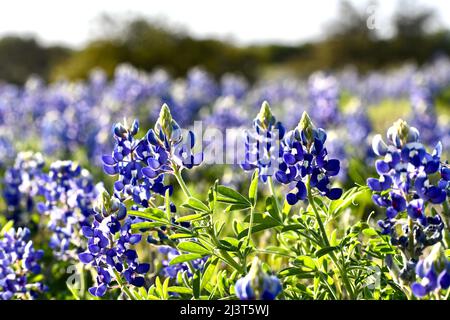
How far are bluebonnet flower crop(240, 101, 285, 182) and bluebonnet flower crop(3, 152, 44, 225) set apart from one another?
1683mm

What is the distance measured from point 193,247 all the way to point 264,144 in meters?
0.51

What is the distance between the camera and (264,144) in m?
2.26

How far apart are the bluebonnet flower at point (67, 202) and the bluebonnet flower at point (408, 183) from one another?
1377 millimetres

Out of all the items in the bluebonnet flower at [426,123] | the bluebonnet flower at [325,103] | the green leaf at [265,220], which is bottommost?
the green leaf at [265,220]

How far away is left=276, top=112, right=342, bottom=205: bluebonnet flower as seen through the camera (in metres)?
1.95

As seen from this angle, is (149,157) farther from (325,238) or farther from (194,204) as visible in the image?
(325,238)

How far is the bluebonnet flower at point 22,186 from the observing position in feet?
11.9

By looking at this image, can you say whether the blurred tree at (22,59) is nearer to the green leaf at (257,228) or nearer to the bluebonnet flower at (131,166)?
the bluebonnet flower at (131,166)

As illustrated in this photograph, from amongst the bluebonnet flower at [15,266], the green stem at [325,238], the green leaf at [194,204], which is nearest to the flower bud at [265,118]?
the green stem at [325,238]

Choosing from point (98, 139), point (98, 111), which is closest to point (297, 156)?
point (98, 139)

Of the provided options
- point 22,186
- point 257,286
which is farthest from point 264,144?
point 22,186

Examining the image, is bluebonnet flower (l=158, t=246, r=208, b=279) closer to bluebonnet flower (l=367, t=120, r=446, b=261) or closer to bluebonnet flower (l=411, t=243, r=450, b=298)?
bluebonnet flower (l=367, t=120, r=446, b=261)

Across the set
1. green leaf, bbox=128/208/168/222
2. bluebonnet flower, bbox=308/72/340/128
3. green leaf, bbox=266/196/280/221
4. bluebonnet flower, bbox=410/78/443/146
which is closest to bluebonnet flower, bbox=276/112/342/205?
green leaf, bbox=266/196/280/221

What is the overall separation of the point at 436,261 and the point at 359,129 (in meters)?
5.02
